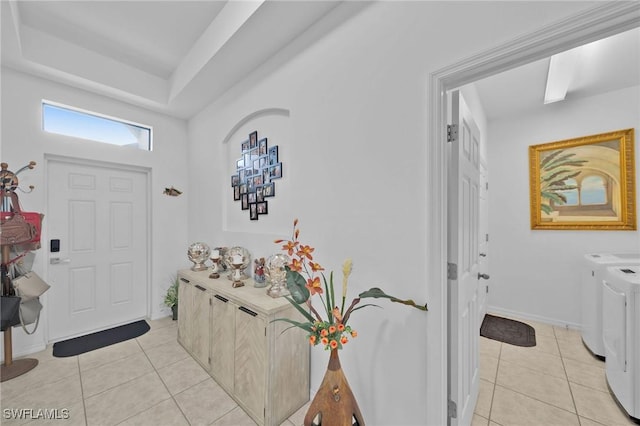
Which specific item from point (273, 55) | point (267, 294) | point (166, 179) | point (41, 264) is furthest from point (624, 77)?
point (41, 264)

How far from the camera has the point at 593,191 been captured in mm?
2947

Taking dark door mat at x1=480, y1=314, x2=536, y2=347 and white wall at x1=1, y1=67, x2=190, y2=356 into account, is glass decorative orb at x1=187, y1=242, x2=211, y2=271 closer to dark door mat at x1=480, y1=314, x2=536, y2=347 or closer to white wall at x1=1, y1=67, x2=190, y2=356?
white wall at x1=1, y1=67, x2=190, y2=356

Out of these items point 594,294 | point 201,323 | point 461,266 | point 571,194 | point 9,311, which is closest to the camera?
point 461,266

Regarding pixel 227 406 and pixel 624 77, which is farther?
pixel 624 77

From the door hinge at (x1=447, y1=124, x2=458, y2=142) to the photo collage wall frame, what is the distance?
1.45m

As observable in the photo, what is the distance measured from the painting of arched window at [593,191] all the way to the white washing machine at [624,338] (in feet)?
4.12

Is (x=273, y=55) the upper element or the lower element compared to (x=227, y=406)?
upper

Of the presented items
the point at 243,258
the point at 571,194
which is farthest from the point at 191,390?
the point at 571,194

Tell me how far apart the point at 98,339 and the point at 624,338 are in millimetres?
4759

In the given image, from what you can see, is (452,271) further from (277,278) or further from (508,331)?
(508,331)

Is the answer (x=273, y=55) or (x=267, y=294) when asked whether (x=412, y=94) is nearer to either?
(x=273, y=55)

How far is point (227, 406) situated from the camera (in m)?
1.82

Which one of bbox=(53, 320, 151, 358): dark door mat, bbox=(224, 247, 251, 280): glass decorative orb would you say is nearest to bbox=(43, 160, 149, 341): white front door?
bbox=(53, 320, 151, 358): dark door mat

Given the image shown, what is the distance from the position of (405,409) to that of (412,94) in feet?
5.78
